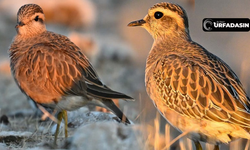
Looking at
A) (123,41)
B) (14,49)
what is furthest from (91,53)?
(14,49)

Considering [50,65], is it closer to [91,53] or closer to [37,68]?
[37,68]

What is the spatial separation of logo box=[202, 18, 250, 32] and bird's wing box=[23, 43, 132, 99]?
8.28ft

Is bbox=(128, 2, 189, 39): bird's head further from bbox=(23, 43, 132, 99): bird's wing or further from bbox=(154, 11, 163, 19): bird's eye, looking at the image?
bbox=(23, 43, 132, 99): bird's wing

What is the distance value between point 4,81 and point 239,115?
5894 mm

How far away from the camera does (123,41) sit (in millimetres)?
10484

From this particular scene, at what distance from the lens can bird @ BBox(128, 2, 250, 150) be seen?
4051 millimetres

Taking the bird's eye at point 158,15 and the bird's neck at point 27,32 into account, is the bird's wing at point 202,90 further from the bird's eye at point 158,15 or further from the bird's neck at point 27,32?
the bird's neck at point 27,32

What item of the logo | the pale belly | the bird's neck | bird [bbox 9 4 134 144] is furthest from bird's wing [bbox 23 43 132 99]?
the logo

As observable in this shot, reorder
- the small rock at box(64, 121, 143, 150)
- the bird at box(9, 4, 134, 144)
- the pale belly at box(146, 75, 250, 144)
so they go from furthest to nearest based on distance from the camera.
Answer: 1. the bird at box(9, 4, 134, 144)
2. the pale belly at box(146, 75, 250, 144)
3. the small rock at box(64, 121, 143, 150)

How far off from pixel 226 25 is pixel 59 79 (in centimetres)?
346

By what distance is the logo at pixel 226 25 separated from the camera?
6852 mm

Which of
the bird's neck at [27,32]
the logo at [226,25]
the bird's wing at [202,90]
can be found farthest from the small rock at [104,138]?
the logo at [226,25]

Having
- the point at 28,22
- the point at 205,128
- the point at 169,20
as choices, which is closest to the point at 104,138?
the point at 205,128

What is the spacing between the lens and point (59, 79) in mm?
4941
